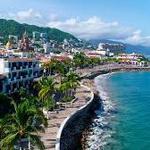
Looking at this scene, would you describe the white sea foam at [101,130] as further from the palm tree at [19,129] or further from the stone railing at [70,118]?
the palm tree at [19,129]

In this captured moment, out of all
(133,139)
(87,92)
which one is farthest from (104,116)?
(87,92)

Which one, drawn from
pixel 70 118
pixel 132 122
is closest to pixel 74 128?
pixel 70 118

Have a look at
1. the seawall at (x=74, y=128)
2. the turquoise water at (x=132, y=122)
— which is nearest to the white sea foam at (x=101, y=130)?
the seawall at (x=74, y=128)

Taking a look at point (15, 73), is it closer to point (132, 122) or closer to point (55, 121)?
point (132, 122)

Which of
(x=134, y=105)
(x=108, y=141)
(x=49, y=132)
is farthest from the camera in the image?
(x=134, y=105)

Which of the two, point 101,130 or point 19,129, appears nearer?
point 19,129

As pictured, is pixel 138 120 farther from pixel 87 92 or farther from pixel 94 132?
pixel 87 92
